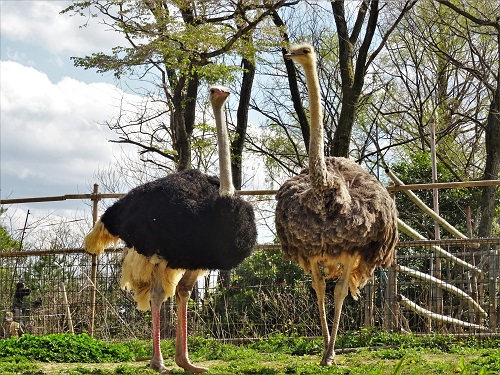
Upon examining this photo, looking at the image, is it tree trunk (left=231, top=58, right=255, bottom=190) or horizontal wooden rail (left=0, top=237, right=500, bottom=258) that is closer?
horizontal wooden rail (left=0, top=237, right=500, bottom=258)

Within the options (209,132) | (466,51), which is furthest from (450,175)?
(209,132)

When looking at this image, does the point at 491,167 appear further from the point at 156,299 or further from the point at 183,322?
the point at 156,299

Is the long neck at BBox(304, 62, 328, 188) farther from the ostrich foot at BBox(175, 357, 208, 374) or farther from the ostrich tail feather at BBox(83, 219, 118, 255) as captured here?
the ostrich tail feather at BBox(83, 219, 118, 255)

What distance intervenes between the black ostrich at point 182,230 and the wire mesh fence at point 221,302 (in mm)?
2604

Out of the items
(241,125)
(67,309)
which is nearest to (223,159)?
(67,309)

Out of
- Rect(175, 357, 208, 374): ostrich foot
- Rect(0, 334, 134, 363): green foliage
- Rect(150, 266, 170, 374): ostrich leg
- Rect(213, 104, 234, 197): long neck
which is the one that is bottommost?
Rect(175, 357, 208, 374): ostrich foot

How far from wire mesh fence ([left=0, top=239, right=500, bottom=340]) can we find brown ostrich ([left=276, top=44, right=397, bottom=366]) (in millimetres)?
2014

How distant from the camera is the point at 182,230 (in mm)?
7648

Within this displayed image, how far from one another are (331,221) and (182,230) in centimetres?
140

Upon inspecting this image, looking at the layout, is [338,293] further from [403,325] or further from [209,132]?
[209,132]

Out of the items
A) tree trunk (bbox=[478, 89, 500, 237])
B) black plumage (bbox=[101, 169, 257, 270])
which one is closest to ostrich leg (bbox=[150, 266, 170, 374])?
black plumage (bbox=[101, 169, 257, 270])

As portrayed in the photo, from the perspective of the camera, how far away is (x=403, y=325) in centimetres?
1154

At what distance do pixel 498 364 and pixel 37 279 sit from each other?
7.00 meters

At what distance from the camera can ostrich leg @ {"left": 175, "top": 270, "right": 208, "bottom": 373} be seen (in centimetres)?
798
